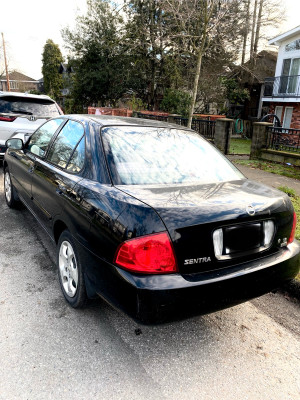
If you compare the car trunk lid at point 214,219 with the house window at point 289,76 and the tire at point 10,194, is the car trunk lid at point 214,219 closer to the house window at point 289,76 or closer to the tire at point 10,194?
the tire at point 10,194

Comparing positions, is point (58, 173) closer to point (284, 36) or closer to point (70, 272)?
point (70, 272)

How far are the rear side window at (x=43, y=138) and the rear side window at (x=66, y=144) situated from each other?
0.24m

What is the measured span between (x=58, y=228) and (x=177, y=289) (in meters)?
1.51

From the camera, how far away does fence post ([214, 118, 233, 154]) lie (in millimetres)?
11430

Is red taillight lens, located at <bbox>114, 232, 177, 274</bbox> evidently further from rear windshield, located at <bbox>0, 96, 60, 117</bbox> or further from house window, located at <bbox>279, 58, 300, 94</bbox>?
house window, located at <bbox>279, 58, 300, 94</bbox>

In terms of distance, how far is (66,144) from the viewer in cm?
317

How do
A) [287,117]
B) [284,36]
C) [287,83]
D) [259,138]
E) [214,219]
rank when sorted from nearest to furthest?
[214,219] < [259,138] < [284,36] < [287,83] < [287,117]

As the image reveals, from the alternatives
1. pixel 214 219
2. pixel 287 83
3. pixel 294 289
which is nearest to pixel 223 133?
pixel 294 289

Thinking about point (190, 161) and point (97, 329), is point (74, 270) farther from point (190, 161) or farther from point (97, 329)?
point (190, 161)

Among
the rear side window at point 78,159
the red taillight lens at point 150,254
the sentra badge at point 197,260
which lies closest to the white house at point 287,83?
the rear side window at point 78,159

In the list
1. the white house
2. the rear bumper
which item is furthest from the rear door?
the white house

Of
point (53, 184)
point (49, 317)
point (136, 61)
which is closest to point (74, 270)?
point (49, 317)

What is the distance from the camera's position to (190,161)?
112 inches

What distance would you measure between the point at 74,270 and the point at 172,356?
1.03 meters
